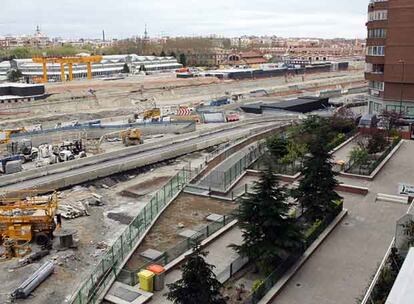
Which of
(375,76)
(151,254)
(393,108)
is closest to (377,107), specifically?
(393,108)

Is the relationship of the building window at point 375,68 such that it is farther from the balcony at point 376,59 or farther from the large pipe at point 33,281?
the large pipe at point 33,281

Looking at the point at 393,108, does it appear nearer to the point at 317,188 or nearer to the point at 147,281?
the point at 317,188

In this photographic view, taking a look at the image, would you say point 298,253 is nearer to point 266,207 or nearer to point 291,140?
point 266,207

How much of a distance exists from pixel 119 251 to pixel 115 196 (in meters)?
16.8

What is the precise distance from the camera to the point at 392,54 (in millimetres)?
52812

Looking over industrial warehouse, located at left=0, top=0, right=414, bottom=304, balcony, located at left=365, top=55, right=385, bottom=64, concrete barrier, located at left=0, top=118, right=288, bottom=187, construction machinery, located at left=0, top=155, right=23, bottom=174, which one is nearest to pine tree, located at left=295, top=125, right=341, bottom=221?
industrial warehouse, located at left=0, top=0, right=414, bottom=304

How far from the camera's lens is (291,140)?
125ft

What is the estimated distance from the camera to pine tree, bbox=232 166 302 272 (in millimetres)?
18406

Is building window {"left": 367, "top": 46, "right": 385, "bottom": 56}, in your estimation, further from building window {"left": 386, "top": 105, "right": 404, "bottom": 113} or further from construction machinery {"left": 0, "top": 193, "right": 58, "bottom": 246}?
construction machinery {"left": 0, "top": 193, "right": 58, "bottom": 246}

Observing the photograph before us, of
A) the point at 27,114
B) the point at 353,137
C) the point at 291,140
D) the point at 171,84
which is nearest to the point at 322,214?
the point at 291,140

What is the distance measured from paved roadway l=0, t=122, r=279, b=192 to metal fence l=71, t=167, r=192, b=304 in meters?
12.4

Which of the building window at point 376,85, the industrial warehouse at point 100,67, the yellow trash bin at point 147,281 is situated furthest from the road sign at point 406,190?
the industrial warehouse at point 100,67

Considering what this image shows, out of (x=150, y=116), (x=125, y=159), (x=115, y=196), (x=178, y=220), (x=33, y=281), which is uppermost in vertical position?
(x=178, y=220)

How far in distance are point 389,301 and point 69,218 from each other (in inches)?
979
